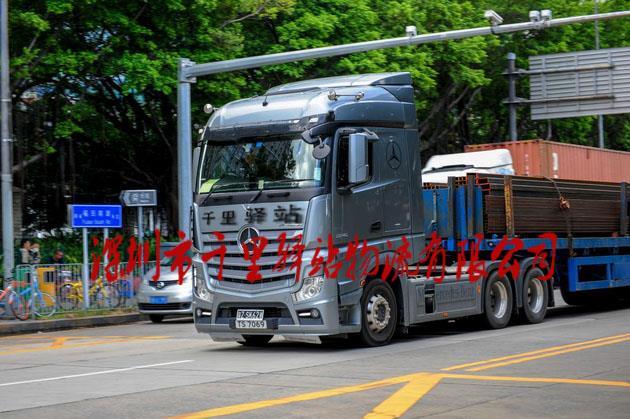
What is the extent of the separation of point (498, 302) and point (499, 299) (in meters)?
0.05

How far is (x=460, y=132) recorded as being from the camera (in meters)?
45.4

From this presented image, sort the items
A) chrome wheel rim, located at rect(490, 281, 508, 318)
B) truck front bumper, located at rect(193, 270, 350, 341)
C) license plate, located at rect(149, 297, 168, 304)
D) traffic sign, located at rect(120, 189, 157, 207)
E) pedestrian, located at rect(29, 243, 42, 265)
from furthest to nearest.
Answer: pedestrian, located at rect(29, 243, 42, 265) → traffic sign, located at rect(120, 189, 157, 207) → license plate, located at rect(149, 297, 168, 304) → chrome wheel rim, located at rect(490, 281, 508, 318) → truck front bumper, located at rect(193, 270, 350, 341)

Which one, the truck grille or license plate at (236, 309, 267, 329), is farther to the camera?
license plate at (236, 309, 267, 329)

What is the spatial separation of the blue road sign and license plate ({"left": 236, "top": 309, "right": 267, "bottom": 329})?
38.1 ft

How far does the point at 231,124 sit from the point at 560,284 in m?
7.96

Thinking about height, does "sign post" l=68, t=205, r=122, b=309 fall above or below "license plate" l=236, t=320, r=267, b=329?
above

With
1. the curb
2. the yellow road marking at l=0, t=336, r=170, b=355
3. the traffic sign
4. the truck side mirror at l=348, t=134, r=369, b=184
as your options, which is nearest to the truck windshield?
the truck side mirror at l=348, t=134, r=369, b=184

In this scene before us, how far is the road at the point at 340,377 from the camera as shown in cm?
944

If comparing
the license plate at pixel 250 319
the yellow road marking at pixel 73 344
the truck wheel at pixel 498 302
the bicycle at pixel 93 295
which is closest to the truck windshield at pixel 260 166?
the license plate at pixel 250 319

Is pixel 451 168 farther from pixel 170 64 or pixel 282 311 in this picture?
pixel 170 64

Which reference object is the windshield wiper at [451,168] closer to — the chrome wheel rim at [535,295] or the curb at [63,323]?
the chrome wheel rim at [535,295]

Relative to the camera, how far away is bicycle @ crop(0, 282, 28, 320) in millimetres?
22766

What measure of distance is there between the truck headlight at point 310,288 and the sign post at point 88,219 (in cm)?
1186

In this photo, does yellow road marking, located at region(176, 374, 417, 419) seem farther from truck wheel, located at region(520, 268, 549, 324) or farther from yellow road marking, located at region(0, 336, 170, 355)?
yellow road marking, located at region(0, 336, 170, 355)
